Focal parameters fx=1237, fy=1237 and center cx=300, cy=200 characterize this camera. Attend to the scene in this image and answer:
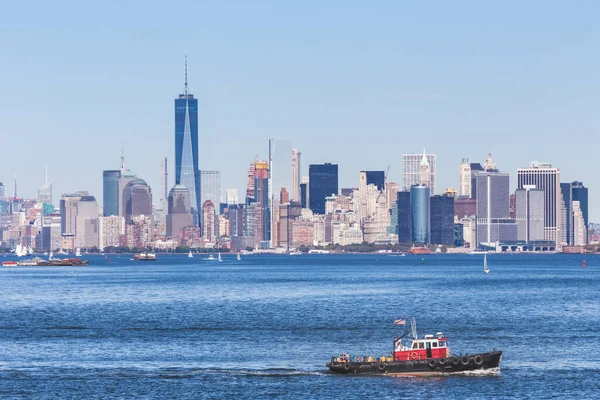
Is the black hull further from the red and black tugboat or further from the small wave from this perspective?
the small wave

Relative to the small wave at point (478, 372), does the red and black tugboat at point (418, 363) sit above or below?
above

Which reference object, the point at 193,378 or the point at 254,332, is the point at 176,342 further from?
the point at 193,378

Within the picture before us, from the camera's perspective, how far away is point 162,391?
80.4 meters

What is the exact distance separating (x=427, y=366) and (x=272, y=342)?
77.6 ft

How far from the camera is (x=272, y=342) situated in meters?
107

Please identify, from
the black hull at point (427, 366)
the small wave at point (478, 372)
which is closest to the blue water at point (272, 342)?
the small wave at point (478, 372)

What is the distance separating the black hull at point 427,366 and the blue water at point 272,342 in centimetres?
69

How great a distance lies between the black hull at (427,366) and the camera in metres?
85.8

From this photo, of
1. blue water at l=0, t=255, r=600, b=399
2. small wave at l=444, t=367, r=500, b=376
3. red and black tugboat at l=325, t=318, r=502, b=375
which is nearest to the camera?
blue water at l=0, t=255, r=600, b=399

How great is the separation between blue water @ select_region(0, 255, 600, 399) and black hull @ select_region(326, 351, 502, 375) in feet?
2.25

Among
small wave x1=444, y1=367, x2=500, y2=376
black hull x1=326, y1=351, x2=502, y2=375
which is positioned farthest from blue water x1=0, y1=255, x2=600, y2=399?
black hull x1=326, y1=351, x2=502, y2=375

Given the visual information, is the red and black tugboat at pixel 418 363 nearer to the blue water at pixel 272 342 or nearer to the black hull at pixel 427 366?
the black hull at pixel 427 366

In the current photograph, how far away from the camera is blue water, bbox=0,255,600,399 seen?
81562 mm

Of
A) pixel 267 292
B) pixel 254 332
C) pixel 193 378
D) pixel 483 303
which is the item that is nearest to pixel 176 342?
pixel 254 332
